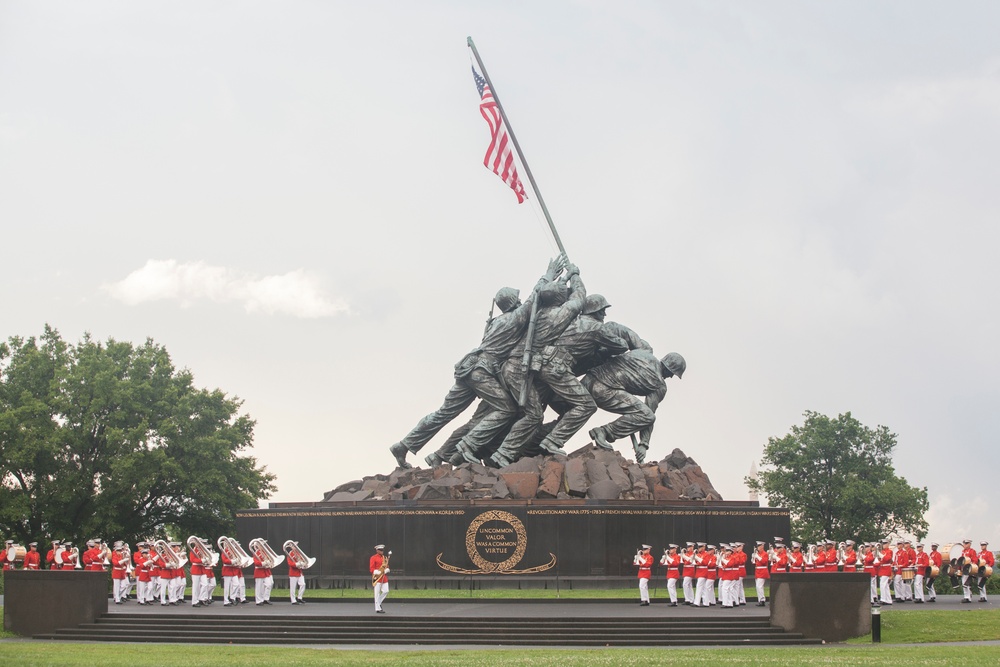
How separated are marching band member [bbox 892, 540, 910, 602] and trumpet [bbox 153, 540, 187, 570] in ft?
52.3

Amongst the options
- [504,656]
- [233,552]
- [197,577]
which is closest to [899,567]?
[504,656]

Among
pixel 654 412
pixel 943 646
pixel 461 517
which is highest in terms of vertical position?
pixel 654 412

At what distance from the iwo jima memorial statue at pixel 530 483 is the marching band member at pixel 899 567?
420 centimetres

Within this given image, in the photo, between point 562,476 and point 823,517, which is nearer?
point 562,476

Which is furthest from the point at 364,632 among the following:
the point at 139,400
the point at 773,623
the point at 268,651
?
the point at 139,400

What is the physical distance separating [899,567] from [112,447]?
96.2 feet

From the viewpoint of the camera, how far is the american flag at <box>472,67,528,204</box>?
1380 inches

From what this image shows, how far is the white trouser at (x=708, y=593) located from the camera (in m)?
26.1

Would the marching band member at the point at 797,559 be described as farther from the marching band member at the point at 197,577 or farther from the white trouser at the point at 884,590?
the marching band member at the point at 197,577

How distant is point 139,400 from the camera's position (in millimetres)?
46781

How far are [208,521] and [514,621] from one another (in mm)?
28930

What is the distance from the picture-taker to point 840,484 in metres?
54.4

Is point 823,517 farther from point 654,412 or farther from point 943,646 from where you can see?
point 943,646

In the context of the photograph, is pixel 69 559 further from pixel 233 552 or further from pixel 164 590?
pixel 233 552
